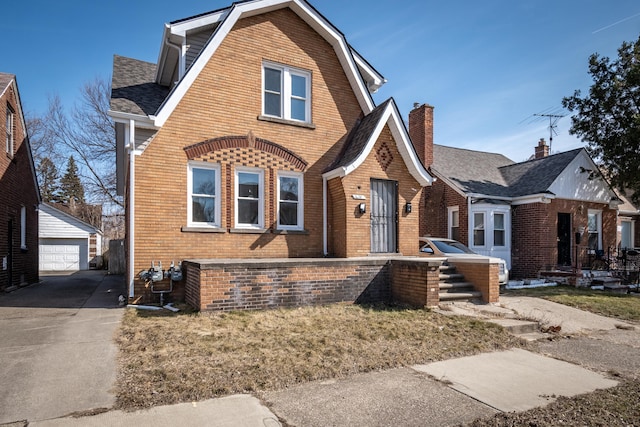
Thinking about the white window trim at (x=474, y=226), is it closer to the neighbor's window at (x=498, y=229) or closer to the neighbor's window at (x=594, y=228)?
the neighbor's window at (x=498, y=229)

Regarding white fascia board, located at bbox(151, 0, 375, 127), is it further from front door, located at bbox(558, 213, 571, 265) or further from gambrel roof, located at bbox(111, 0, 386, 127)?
front door, located at bbox(558, 213, 571, 265)

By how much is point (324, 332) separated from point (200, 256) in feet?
14.4

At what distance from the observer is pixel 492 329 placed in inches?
286

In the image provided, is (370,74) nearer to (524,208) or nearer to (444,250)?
(444,250)

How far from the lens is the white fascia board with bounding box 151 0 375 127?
9570 mm

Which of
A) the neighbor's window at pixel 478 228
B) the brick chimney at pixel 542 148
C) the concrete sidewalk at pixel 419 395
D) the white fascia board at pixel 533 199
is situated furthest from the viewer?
the brick chimney at pixel 542 148

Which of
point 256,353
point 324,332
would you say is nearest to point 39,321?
point 256,353

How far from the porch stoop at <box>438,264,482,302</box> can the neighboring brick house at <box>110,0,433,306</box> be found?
54.2 inches

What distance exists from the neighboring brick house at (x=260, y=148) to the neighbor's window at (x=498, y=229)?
687 cm

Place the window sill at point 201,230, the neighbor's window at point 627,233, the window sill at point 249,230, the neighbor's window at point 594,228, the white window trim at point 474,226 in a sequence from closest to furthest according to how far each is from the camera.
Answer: the window sill at point 201,230, the window sill at point 249,230, the white window trim at point 474,226, the neighbor's window at point 594,228, the neighbor's window at point 627,233

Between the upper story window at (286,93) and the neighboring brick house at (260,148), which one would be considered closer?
the neighboring brick house at (260,148)

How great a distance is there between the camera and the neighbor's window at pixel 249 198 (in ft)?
34.5

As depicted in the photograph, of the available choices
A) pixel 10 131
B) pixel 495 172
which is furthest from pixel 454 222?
pixel 10 131

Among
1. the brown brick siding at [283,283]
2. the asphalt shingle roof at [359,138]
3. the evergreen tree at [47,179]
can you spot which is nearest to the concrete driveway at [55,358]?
the brown brick siding at [283,283]
